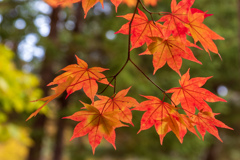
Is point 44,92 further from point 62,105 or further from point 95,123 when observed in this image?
point 95,123

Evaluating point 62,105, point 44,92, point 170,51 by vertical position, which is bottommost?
point 62,105

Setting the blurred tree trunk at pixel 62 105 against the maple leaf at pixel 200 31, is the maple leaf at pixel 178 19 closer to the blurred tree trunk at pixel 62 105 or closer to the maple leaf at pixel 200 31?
the maple leaf at pixel 200 31

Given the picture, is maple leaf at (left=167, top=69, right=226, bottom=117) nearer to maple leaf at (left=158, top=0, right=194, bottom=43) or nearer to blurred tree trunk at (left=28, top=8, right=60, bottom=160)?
maple leaf at (left=158, top=0, right=194, bottom=43)

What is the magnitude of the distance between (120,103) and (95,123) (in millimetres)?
80

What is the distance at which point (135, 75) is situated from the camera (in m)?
4.36

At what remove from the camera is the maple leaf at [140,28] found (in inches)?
24.2

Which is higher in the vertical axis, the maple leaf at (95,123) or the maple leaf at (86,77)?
the maple leaf at (86,77)

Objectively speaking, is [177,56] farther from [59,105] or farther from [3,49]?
[59,105]

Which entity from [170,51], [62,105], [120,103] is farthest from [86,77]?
[62,105]

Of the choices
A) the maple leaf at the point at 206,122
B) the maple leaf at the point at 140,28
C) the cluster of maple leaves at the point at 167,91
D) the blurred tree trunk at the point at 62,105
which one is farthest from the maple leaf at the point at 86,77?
the blurred tree trunk at the point at 62,105

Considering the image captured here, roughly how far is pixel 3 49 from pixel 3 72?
273 mm

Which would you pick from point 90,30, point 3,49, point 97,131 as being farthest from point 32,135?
point 97,131

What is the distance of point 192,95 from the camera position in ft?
2.04

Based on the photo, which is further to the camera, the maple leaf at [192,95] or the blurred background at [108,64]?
the blurred background at [108,64]
